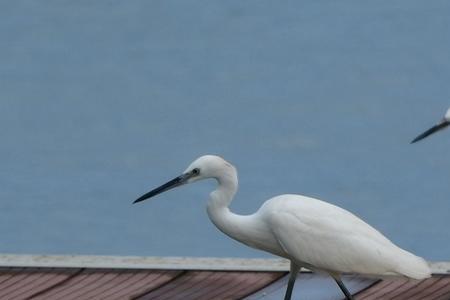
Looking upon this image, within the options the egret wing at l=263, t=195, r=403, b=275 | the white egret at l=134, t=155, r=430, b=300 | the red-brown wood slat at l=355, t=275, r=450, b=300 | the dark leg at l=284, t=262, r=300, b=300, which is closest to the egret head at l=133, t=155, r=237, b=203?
the white egret at l=134, t=155, r=430, b=300

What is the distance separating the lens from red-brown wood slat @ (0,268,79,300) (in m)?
6.67

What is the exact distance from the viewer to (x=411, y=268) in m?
6.25

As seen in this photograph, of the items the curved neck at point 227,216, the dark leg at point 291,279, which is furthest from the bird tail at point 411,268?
the curved neck at point 227,216

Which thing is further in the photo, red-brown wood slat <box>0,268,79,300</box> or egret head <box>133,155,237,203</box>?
red-brown wood slat <box>0,268,79,300</box>

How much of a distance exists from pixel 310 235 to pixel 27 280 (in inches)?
45.2

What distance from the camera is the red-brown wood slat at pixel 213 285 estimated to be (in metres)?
6.65

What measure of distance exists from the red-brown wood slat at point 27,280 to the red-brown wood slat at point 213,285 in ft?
1.25

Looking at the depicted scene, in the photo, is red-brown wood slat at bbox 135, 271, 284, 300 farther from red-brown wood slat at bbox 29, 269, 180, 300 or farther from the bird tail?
the bird tail

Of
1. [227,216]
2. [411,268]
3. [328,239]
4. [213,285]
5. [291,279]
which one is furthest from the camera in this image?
[213,285]

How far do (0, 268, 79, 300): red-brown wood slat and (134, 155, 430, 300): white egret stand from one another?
0.65 meters

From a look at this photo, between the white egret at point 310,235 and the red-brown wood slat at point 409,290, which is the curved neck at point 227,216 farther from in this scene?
the red-brown wood slat at point 409,290

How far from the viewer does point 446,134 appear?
36.5 feet

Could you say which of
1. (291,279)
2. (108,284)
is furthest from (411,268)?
(108,284)

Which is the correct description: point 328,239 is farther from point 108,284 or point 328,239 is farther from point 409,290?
point 108,284
